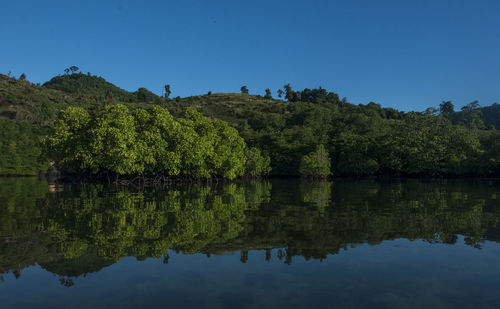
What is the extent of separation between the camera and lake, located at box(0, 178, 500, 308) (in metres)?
8.45

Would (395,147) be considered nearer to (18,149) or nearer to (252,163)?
(252,163)

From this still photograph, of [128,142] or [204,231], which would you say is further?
[128,142]

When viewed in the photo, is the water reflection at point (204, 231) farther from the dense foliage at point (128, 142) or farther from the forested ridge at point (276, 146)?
the forested ridge at point (276, 146)

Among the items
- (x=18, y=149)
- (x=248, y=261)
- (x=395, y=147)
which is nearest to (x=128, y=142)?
(x=248, y=261)

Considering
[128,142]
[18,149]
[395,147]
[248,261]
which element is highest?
[395,147]

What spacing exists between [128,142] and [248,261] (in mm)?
41791

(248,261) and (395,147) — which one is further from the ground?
(395,147)

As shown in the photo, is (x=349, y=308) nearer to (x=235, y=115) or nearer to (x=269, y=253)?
(x=269, y=253)

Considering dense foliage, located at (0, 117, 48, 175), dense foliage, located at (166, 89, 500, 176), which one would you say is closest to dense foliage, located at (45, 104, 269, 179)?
dense foliage, located at (166, 89, 500, 176)

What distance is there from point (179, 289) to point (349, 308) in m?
4.30

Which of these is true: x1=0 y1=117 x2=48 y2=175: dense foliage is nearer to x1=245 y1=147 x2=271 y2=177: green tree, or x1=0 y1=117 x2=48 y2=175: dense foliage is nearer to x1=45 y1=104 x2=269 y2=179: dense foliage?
x1=45 y1=104 x2=269 y2=179: dense foliage

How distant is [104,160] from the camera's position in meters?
50.8

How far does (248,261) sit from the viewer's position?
1166 cm

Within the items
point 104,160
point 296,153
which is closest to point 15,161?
point 104,160
